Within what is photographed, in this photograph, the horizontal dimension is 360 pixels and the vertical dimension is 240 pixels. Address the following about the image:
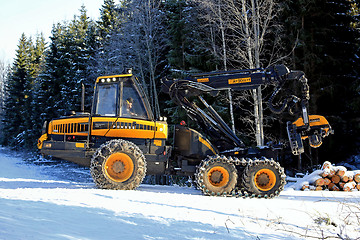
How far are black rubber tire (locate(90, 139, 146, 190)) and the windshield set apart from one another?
3.10 feet

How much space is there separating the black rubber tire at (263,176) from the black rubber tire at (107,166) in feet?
8.41

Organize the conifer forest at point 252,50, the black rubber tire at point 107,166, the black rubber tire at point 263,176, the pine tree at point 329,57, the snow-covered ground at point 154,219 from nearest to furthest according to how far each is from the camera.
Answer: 1. the snow-covered ground at point 154,219
2. the black rubber tire at point 107,166
3. the black rubber tire at point 263,176
4. the conifer forest at point 252,50
5. the pine tree at point 329,57

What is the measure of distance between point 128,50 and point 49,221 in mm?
20132

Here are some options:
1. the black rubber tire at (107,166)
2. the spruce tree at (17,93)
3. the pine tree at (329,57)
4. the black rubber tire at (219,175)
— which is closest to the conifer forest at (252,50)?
the pine tree at (329,57)

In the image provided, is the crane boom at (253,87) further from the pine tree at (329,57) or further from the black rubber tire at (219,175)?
the pine tree at (329,57)

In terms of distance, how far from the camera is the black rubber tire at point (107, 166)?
318 inches

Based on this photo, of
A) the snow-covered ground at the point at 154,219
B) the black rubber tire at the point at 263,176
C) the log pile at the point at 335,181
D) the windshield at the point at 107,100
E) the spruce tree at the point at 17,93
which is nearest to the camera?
the snow-covered ground at the point at 154,219

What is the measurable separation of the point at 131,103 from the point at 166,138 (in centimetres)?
132

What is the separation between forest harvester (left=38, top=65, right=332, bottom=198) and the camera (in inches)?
323

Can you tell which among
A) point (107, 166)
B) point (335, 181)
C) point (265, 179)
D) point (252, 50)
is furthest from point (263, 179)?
point (252, 50)

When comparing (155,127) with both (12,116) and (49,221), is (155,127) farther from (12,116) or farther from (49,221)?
(12,116)

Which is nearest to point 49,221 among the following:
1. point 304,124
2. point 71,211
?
point 71,211

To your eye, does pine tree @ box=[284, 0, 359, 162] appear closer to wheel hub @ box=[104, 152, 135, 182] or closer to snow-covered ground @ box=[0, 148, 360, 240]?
wheel hub @ box=[104, 152, 135, 182]

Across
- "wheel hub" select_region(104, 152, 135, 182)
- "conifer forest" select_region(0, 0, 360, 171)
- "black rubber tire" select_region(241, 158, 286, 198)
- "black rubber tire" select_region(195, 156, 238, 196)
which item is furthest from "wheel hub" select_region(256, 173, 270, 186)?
"conifer forest" select_region(0, 0, 360, 171)
